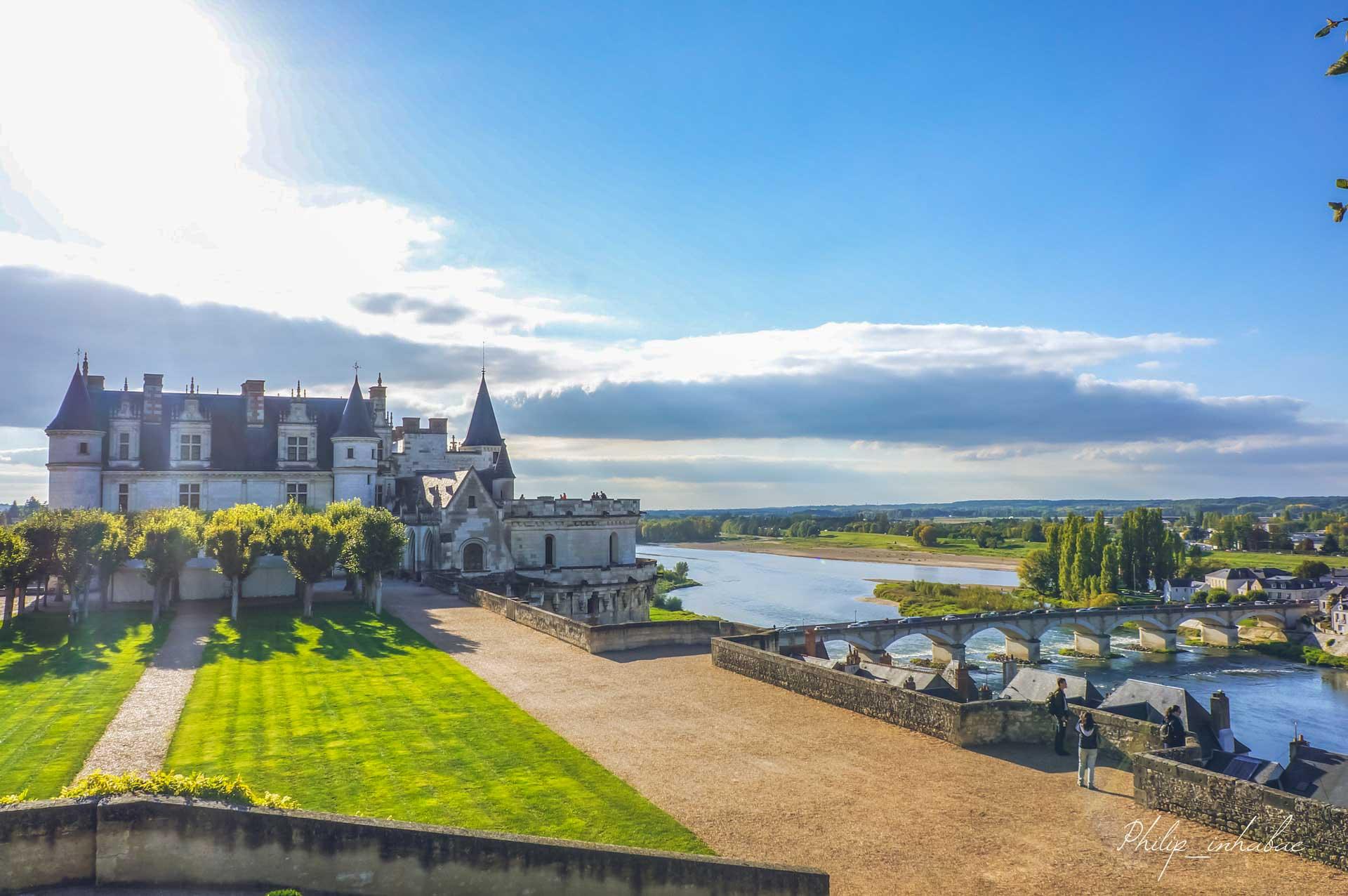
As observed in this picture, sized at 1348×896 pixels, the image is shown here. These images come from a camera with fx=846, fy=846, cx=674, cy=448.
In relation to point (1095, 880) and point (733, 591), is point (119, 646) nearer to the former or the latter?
point (1095, 880)

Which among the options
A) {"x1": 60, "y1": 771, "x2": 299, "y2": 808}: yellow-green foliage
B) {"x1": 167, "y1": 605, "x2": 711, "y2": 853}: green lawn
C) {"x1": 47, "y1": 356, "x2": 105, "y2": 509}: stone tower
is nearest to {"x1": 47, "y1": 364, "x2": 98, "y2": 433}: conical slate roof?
{"x1": 47, "y1": 356, "x2": 105, "y2": 509}: stone tower

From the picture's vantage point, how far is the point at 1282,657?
61.8 meters

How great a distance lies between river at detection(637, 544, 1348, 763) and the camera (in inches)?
1563

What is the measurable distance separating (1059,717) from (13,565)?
26.4 m

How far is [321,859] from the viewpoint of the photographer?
28.9ft

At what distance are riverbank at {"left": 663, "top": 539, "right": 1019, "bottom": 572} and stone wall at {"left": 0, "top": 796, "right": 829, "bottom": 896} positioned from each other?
124 metres

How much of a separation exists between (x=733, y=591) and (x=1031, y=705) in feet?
248

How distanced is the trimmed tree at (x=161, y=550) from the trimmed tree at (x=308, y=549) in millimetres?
2586

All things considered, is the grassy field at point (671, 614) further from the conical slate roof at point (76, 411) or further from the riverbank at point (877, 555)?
the riverbank at point (877, 555)

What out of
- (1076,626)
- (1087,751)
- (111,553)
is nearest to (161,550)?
(111,553)

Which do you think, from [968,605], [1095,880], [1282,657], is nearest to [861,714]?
[1095,880]

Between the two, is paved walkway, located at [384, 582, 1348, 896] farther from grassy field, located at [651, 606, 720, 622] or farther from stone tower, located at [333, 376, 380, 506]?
grassy field, located at [651, 606, 720, 622]

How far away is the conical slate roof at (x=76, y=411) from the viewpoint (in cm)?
3522
